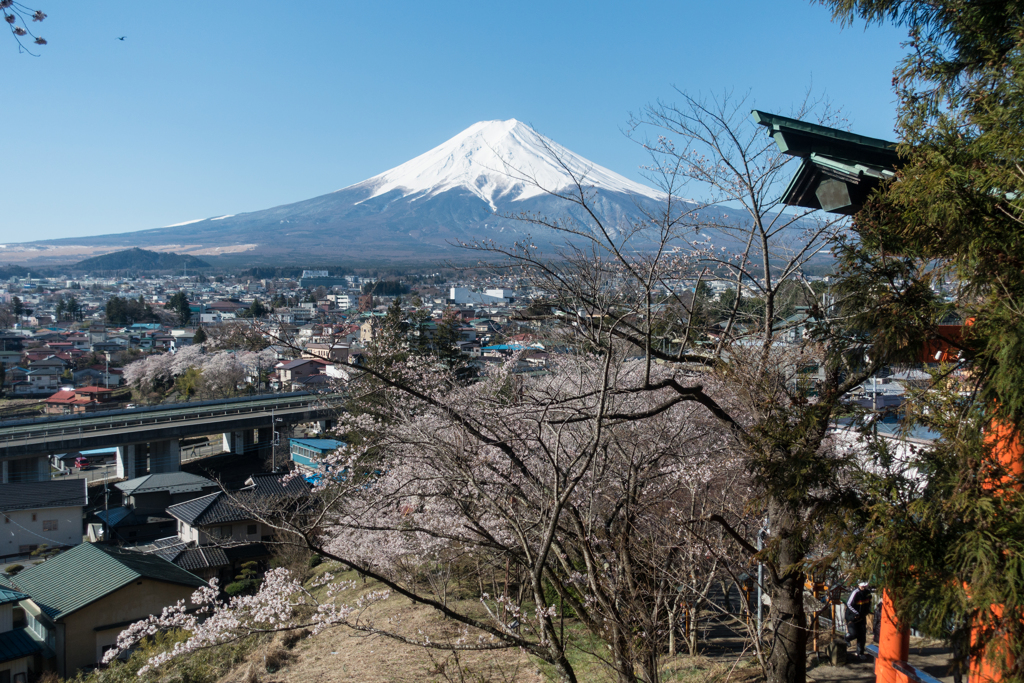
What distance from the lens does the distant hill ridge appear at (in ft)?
515

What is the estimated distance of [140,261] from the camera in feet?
523

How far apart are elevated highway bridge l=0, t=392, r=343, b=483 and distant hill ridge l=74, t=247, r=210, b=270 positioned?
138 meters

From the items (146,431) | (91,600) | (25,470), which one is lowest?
(25,470)

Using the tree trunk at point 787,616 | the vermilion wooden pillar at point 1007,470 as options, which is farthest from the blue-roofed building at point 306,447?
the vermilion wooden pillar at point 1007,470

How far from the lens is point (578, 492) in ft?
18.6

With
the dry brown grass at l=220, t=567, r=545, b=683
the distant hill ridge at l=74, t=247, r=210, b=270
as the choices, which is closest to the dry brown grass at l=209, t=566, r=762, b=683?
the dry brown grass at l=220, t=567, r=545, b=683

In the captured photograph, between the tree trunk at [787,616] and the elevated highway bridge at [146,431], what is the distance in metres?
22.3

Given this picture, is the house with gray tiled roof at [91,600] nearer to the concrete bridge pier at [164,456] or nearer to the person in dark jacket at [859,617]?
the person in dark jacket at [859,617]

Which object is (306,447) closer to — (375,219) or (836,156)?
(836,156)

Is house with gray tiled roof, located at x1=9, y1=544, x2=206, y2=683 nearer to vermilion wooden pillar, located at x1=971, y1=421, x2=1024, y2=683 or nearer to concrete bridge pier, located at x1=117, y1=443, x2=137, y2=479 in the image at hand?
vermilion wooden pillar, located at x1=971, y1=421, x2=1024, y2=683

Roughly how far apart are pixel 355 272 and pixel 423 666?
404 ft

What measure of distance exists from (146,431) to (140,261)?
153 m

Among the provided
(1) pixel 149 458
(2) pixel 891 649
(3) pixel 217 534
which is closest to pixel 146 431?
(1) pixel 149 458

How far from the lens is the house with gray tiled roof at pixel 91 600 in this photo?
12.8m
